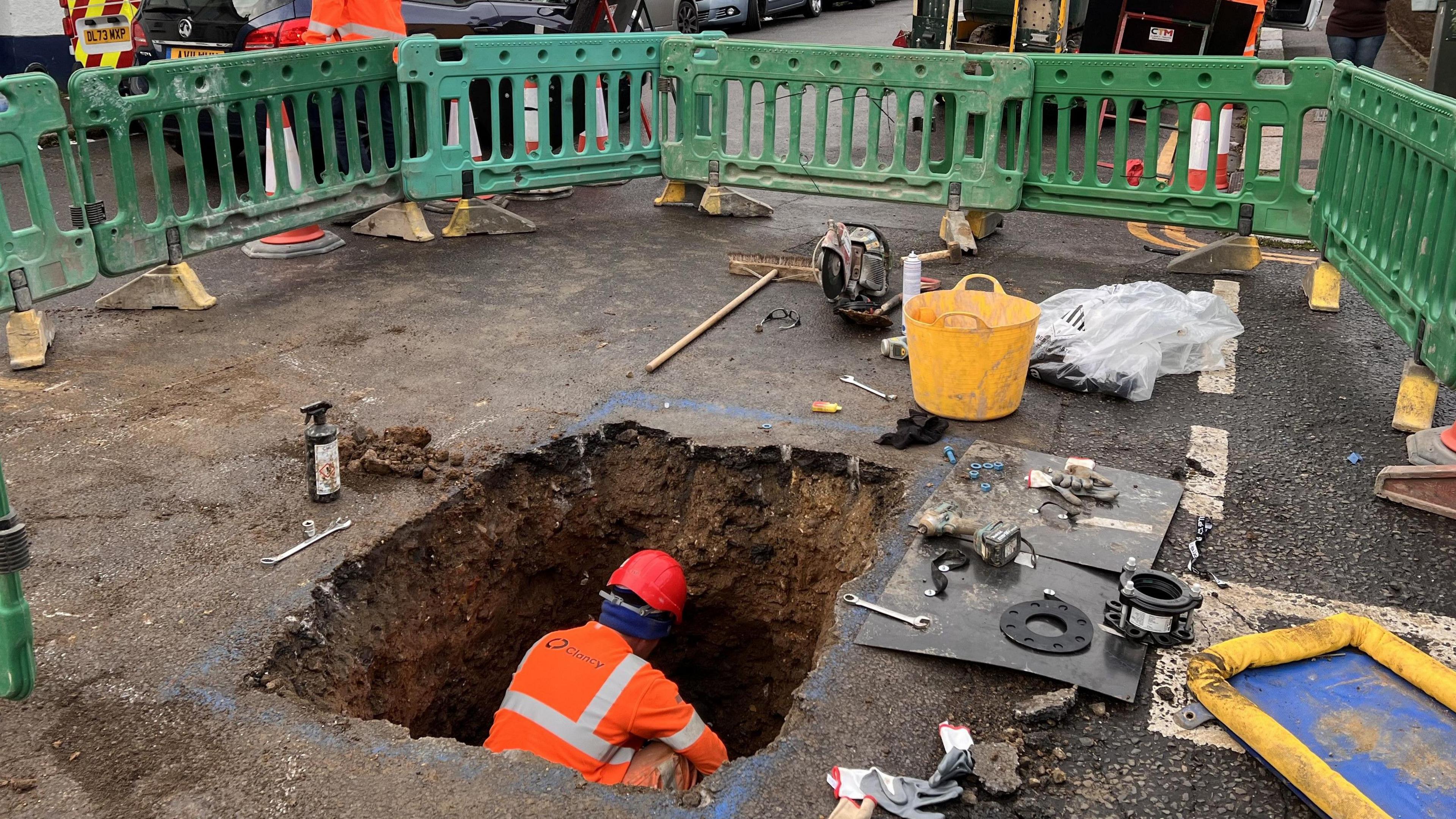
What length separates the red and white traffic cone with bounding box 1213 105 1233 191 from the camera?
25.7ft

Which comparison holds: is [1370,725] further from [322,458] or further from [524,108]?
[524,108]

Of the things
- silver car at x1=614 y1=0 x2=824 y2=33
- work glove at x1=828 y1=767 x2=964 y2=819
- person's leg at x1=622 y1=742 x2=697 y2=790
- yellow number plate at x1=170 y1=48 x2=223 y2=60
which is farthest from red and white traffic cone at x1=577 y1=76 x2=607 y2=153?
work glove at x1=828 y1=767 x2=964 y2=819

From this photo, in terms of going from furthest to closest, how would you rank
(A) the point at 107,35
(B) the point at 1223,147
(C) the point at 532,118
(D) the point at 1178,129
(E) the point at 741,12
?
(E) the point at 741,12, (A) the point at 107,35, (C) the point at 532,118, (B) the point at 1223,147, (D) the point at 1178,129

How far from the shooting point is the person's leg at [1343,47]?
11.2 m

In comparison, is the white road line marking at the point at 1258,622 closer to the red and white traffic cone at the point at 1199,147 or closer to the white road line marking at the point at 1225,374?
the white road line marking at the point at 1225,374

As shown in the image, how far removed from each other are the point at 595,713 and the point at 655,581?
2.52 feet

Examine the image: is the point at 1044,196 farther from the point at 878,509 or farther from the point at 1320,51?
the point at 1320,51

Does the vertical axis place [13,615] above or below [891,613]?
above

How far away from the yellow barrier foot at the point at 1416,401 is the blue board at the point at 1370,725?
219 centimetres

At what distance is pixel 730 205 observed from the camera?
9.37m

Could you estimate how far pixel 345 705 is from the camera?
13.2 ft

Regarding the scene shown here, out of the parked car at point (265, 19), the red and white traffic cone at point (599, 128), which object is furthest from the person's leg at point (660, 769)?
the parked car at point (265, 19)

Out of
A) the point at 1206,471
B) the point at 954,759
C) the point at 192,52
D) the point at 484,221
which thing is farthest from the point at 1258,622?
the point at 192,52

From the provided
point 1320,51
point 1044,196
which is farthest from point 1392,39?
point 1044,196
